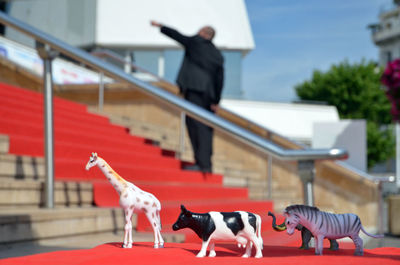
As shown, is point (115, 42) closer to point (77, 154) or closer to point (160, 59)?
point (160, 59)

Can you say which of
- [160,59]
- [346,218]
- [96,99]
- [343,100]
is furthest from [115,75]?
[343,100]

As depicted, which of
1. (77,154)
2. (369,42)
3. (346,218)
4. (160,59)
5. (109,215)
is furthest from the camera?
(369,42)

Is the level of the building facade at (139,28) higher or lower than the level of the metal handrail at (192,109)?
higher

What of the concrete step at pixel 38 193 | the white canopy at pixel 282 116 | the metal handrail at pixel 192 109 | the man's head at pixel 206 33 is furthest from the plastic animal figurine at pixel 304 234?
the white canopy at pixel 282 116

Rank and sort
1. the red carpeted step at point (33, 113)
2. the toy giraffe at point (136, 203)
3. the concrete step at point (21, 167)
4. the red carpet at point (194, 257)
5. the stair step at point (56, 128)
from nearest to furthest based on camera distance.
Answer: the red carpet at point (194, 257)
the toy giraffe at point (136, 203)
the concrete step at point (21, 167)
the stair step at point (56, 128)
the red carpeted step at point (33, 113)

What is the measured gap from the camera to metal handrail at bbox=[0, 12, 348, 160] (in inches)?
87.4

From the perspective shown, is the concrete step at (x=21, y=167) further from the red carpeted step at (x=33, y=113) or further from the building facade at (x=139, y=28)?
the building facade at (x=139, y=28)

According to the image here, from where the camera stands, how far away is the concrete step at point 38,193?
310 cm

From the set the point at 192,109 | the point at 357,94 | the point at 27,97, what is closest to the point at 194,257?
the point at 192,109

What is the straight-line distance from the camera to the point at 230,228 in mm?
1417

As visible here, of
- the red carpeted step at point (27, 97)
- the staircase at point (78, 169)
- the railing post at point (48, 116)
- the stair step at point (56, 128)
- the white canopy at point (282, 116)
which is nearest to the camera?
the staircase at point (78, 169)

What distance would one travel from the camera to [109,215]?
3.09m

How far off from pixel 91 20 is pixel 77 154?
22873mm

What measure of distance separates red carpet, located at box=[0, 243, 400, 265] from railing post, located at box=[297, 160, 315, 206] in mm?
543
